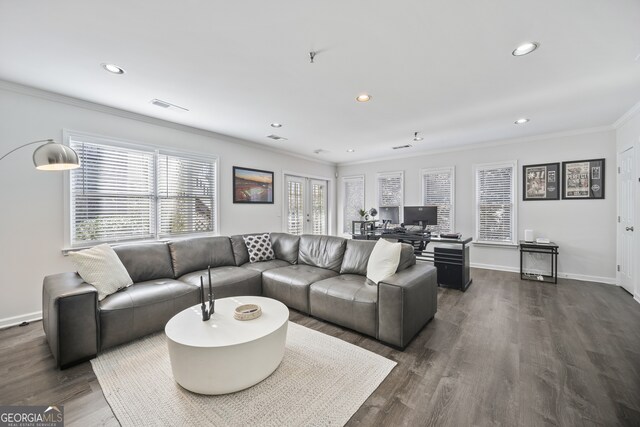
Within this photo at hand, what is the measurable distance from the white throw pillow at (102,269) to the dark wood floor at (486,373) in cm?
67

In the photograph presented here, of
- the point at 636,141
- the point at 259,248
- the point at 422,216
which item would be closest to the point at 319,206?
the point at 422,216

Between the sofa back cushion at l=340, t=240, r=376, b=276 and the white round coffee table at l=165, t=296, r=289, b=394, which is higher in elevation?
the sofa back cushion at l=340, t=240, r=376, b=276

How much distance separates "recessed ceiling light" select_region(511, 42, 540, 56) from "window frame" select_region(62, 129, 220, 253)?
4.41 m

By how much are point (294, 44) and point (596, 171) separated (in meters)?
5.49

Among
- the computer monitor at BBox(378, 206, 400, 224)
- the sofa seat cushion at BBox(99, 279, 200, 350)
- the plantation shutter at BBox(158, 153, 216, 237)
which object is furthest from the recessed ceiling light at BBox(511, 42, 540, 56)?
the plantation shutter at BBox(158, 153, 216, 237)

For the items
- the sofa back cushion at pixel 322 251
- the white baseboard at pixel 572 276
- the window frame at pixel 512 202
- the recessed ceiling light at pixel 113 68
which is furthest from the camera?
the window frame at pixel 512 202

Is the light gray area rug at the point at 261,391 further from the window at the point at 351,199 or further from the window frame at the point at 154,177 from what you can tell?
the window at the point at 351,199

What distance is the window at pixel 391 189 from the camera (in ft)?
21.1

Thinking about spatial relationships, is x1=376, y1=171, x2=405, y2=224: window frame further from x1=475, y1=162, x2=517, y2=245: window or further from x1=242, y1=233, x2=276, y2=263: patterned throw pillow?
x1=242, y1=233, x2=276, y2=263: patterned throw pillow

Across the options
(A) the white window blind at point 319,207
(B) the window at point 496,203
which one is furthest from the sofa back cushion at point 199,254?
(B) the window at point 496,203

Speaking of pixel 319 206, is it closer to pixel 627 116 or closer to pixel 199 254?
pixel 199 254

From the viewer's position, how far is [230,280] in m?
3.18

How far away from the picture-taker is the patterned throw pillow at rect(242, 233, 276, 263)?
13.4ft

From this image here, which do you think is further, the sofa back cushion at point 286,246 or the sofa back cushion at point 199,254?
the sofa back cushion at point 286,246
